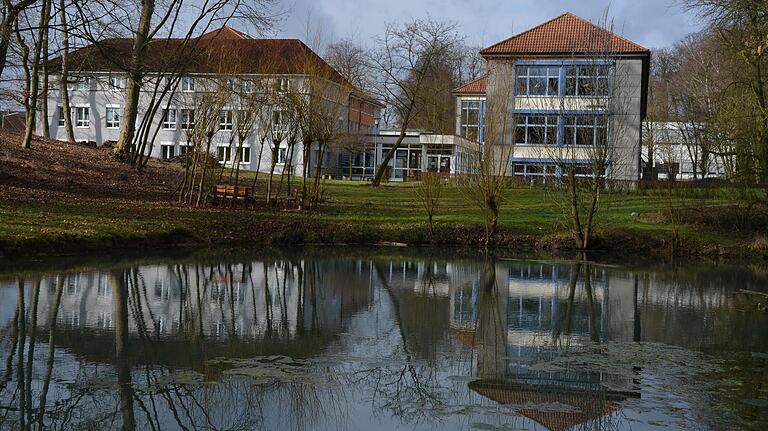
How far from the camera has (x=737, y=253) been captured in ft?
82.9

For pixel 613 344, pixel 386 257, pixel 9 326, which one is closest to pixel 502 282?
pixel 386 257

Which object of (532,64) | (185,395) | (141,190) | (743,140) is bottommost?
(185,395)

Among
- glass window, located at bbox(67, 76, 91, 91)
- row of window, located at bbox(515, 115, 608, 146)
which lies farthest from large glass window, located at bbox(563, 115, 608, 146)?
glass window, located at bbox(67, 76, 91, 91)

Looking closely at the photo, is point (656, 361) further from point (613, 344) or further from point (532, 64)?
point (532, 64)

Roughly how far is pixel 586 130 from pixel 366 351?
1421cm

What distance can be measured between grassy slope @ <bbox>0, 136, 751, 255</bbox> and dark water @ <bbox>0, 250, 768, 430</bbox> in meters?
2.67

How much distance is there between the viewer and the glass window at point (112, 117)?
58059mm

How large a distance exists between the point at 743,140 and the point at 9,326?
62.7ft

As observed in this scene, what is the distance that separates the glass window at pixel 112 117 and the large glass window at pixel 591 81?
40.6m

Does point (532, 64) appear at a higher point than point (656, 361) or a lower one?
higher

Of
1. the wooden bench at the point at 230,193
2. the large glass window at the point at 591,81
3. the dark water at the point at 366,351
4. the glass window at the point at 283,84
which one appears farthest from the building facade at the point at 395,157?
the dark water at the point at 366,351

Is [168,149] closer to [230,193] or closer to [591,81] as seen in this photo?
[230,193]

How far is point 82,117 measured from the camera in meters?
58.6

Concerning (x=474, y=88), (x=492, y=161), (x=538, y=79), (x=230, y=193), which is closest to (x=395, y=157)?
(x=474, y=88)
